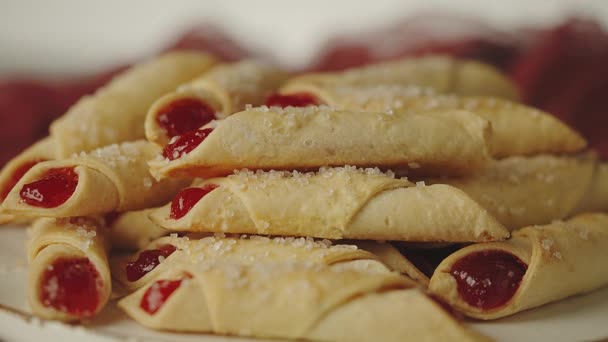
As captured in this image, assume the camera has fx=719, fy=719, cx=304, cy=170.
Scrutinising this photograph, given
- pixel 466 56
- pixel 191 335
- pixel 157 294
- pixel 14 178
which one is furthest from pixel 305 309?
pixel 466 56

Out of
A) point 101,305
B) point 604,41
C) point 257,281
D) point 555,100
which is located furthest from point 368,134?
point 604,41

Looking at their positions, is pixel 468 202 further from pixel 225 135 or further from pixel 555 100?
pixel 555 100

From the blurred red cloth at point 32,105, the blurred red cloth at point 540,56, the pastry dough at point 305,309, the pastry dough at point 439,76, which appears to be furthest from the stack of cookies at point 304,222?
the blurred red cloth at point 540,56

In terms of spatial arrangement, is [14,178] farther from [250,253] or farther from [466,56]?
[466,56]

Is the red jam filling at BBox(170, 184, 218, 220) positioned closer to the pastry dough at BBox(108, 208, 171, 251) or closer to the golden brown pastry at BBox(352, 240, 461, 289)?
the pastry dough at BBox(108, 208, 171, 251)

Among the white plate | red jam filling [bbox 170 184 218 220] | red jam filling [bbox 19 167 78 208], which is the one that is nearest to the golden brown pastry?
the white plate
